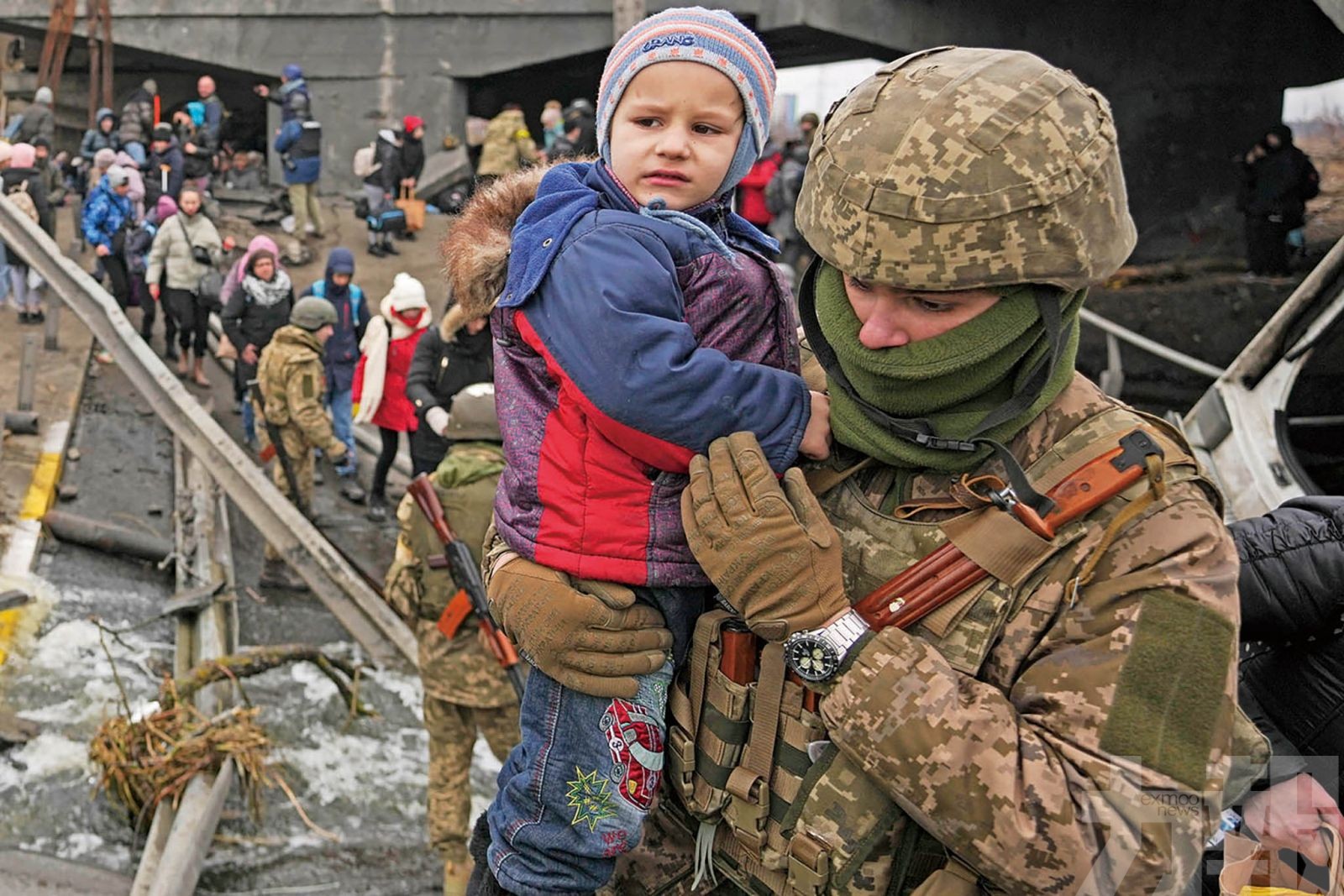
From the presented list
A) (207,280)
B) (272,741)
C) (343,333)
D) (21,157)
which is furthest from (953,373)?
(21,157)

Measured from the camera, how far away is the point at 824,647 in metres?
1.69

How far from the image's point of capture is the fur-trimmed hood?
7.25ft

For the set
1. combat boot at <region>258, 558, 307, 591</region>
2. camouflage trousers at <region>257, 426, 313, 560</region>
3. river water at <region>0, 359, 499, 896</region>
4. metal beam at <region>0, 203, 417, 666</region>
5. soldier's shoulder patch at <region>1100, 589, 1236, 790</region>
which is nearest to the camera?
soldier's shoulder patch at <region>1100, 589, 1236, 790</region>

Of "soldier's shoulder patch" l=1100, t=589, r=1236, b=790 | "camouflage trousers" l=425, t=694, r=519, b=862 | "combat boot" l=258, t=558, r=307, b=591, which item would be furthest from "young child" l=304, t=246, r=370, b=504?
"soldier's shoulder patch" l=1100, t=589, r=1236, b=790

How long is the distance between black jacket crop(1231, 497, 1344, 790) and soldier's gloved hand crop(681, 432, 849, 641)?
1.22m

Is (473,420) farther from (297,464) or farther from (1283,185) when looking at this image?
(1283,185)

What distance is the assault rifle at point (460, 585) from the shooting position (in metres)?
4.59

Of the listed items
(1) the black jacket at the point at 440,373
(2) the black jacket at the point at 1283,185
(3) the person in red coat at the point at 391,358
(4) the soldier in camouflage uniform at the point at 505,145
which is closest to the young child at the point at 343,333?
(3) the person in red coat at the point at 391,358

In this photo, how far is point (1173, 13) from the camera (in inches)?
636

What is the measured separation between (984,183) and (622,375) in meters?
0.57

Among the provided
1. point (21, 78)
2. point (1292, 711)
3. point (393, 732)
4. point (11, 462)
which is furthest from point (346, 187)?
point (1292, 711)

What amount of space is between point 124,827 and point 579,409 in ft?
14.2

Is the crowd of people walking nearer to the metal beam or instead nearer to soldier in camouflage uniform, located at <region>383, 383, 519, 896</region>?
soldier in camouflage uniform, located at <region>383, 383, 519, 896</region>

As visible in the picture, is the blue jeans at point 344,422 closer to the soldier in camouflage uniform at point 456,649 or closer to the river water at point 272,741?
the river water at point 272,741
